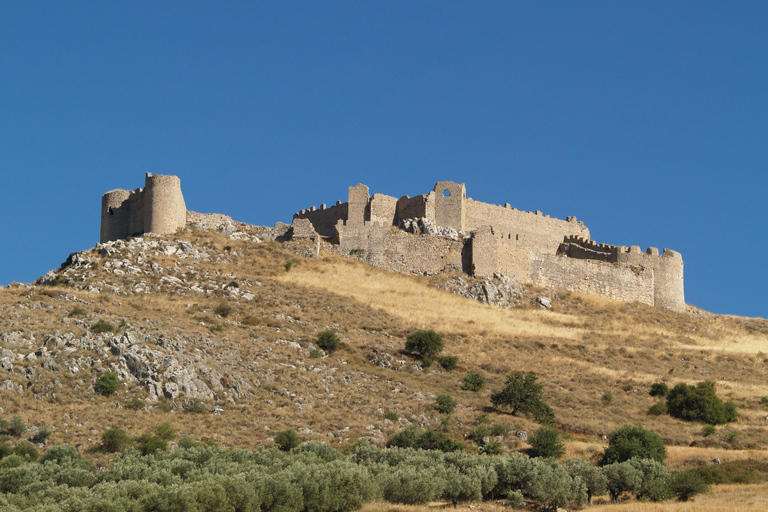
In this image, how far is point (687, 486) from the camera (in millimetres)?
25047

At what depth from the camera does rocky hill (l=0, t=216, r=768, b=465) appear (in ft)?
98.2

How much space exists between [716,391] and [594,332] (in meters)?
10.9

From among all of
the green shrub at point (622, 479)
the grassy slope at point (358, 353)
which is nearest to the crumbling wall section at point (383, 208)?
the grassy slope at point (358, 353)

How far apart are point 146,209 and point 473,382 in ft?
74.2

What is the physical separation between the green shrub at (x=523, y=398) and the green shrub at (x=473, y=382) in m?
0.93

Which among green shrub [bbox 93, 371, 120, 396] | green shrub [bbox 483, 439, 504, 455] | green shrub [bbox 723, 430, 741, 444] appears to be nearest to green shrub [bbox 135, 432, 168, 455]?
green shrub [bbox 93, 371, 120, 396]

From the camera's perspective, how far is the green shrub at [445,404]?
1296 inches

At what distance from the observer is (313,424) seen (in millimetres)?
30344

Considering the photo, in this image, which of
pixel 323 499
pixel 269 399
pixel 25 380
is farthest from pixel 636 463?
pixel 25 380

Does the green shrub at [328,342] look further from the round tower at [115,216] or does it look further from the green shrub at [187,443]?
the round tower at [115,216]

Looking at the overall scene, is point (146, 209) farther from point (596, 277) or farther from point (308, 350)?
point (596, 277)

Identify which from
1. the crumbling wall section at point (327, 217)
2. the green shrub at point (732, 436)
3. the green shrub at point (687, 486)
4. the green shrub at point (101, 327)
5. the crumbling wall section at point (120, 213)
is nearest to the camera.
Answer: the green shrub at point (687, 486)

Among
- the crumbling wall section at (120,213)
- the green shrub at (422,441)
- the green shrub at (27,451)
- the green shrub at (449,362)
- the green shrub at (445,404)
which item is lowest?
the green shrub at (27,451)

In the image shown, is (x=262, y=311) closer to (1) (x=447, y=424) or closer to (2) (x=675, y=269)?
(1) (x=447, y=424)
